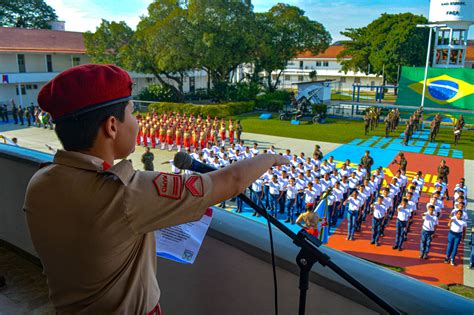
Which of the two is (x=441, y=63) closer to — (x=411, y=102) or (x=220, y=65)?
(x=411, y=102)

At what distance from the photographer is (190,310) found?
2.02m

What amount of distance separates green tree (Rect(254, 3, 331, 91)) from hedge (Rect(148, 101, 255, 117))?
210 inches

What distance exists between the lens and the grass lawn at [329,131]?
20.7m

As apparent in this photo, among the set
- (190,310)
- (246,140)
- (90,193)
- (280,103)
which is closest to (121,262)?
(90,193)

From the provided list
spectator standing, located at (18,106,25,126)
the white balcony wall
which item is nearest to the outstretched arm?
spectator standing, located at (18,106,25,126)

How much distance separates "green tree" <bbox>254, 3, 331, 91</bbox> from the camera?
109ft

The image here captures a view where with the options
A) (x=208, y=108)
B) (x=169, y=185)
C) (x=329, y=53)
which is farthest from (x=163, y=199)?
(x=329, y=53)

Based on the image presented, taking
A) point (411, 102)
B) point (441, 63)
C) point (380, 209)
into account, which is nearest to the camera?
point (380, 209)

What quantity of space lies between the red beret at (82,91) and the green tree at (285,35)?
3188cm

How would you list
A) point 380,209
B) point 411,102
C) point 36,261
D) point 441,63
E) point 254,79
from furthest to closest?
point 254,79 → point 441,63 → point 411,102 → point 380,209 → point 36,261

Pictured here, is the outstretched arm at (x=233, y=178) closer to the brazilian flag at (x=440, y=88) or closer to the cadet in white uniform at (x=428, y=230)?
the cadet in white uniform at (x=428, y=230)

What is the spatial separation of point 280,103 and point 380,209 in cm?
2308

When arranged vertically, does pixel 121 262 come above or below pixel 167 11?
below

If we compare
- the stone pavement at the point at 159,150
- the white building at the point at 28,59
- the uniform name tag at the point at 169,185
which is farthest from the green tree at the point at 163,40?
the uniform name tag at the point at 169,185
